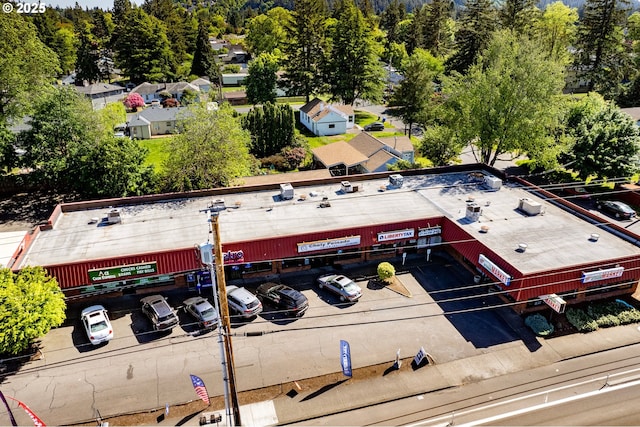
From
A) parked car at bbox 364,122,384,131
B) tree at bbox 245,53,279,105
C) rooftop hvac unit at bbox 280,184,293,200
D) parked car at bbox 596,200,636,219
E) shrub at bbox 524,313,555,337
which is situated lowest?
shrub at bbox 524,313,555,337

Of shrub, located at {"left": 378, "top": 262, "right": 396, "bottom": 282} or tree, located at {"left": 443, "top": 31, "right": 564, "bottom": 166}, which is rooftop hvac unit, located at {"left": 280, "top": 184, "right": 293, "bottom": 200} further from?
tree, located at {"left": 443, "top": 31, "right": 564, "bottom": 166}

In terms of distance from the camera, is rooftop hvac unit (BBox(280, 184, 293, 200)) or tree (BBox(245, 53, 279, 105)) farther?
tree (BBox(245, 53, 279, 105))

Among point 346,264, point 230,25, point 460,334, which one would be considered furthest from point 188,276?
point 230,25

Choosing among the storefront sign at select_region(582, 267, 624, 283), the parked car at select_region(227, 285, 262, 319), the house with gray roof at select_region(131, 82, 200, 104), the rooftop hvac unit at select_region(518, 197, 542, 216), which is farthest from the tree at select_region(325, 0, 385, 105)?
the parked car at select_region(227, 285, 262, 319)

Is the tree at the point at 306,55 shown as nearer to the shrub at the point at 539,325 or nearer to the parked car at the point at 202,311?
the parked car at the point at 202,311

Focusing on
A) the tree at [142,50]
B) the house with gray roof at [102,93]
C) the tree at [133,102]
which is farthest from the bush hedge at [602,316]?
the tree at [142,50]

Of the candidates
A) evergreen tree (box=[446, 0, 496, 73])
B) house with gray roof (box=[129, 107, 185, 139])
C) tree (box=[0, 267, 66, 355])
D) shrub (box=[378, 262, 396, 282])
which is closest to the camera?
tree (box=[0, 267, 66, 355])

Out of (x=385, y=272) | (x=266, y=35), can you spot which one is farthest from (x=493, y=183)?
(x=266, y=35)

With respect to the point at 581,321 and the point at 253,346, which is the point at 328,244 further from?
the point at 581,321
